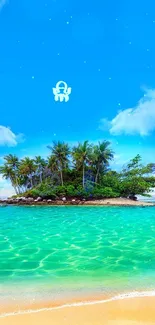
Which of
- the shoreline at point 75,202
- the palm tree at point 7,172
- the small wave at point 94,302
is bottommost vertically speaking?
the small wave at point 94,302

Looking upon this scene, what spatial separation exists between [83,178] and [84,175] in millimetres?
2094

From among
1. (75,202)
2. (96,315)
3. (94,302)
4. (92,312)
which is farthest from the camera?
(75,202)

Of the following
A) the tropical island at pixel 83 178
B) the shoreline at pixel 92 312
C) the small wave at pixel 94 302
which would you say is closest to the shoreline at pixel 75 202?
the tropical island at pixel 83 178

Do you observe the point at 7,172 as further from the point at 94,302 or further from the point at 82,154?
the point at 94,302

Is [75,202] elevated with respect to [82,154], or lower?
lower

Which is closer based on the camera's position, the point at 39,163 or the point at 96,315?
the point at 96,315

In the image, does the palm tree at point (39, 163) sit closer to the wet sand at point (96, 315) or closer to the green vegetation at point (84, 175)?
the green vegetation at point (84, 175)

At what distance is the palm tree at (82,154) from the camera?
38.5 m

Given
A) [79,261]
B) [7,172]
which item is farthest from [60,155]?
[79,261]

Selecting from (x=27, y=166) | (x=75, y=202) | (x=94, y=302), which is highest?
(x=27, y=166)

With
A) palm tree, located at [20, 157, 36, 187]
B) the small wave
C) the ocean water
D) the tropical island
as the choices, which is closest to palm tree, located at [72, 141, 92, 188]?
the tropical island

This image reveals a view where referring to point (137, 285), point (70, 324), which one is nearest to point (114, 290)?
point (137, 285)

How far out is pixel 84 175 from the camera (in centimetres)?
4194

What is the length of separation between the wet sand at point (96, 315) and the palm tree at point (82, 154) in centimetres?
3432
